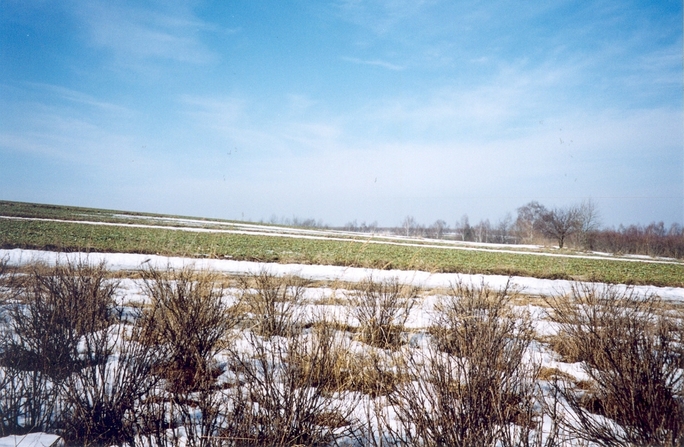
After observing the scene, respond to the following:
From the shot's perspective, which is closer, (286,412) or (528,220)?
(286,412)

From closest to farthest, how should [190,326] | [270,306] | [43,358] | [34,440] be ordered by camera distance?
[34,440] < [43,358] < [190,326] < [270,306]

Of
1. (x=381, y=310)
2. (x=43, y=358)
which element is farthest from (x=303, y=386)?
(x=381, y=310)

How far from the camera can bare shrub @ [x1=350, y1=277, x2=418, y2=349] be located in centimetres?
446

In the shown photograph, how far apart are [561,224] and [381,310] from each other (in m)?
50.0

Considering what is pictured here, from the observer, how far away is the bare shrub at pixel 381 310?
176 inches

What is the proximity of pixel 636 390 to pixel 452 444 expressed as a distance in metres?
1.57

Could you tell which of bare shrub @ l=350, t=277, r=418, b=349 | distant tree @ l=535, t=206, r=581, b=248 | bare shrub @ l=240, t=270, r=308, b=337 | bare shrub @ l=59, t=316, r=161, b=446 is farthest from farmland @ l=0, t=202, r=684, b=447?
distant tree @ l=535, t=206, r=581, b=248

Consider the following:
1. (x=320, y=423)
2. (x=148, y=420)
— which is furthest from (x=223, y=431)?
(x=320, y=423)

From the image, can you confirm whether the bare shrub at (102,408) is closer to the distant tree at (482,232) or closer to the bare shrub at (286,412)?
the bare shrub at (286,412)

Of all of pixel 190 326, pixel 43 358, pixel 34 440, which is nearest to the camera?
pixel 34 440

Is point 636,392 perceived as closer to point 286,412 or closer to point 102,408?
point 286,412

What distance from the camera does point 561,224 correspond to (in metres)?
45.7

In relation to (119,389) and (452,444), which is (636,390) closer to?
(452,444)

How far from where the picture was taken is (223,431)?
1937mm
